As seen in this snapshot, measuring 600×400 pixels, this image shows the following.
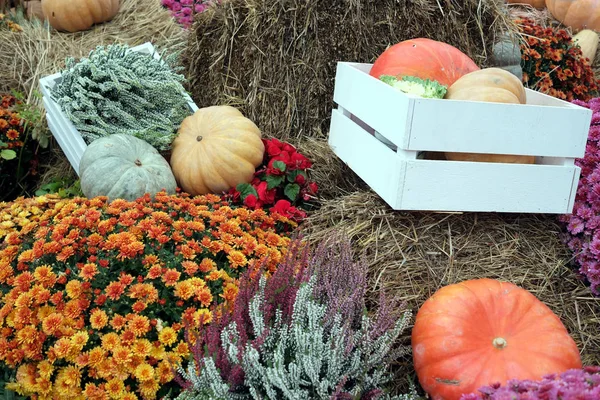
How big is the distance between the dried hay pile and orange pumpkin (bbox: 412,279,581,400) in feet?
9.64

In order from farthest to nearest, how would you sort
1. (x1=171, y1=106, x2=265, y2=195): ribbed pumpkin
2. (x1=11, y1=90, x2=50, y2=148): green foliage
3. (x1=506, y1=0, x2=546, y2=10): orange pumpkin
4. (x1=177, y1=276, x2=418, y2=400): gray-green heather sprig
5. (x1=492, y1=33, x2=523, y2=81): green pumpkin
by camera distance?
(x1=506, y1=0, x2=546, y2=10): orange pumpkin
(x1=492, y1=33, x2=523, y2=81): green pumpkin
(x1=11, y1=90, x2=50, y2=148): green foliage
(x1=171, y1=106, x2=265, y2=195): ribbed pumpkin
(x1=177, y1=276, x2=418, y2=400): gray-green heather sprig

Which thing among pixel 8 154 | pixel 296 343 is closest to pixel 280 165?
pixel 296 343

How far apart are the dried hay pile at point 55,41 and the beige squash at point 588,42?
3.52 metres

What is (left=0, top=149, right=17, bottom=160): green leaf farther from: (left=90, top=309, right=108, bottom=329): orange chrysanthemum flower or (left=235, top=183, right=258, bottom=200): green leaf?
(left=90, top=309, right=108, bottom=329): orange chrysanthemum flower

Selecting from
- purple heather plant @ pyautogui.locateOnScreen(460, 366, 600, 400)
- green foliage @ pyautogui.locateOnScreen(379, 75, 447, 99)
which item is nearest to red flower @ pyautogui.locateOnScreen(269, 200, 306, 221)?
green foliage @ pyautogui.locateOnScreen(379, 75, 447, 99)

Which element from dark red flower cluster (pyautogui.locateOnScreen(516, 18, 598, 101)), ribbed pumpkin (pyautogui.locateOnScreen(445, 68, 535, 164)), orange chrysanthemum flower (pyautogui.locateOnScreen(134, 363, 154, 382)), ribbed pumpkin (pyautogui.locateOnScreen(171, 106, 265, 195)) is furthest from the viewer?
dark red flower cluster (pyautogui.locateOnScreen(516, 18, 598, 101))

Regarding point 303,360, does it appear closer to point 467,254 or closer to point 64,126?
point 467,254

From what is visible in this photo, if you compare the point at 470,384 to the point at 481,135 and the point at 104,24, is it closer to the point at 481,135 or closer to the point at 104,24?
the point at 481,135

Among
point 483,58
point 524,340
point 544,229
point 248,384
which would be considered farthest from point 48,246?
point 483,58

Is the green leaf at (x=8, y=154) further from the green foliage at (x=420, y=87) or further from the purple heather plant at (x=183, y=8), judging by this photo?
the green foliage at (x=420, y=87)

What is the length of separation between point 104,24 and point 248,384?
3770 millimetres

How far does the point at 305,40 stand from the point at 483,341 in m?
2.11

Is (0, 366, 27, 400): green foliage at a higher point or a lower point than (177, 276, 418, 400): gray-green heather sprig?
lower

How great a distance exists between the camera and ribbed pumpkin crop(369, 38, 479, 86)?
9.16 feet
